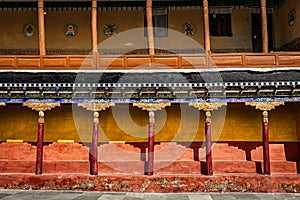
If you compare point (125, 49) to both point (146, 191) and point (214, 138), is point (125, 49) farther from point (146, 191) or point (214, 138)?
Answer: point (146, 191)

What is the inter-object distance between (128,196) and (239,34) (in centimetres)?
834

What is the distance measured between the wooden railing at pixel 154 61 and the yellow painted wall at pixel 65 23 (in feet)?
11.2

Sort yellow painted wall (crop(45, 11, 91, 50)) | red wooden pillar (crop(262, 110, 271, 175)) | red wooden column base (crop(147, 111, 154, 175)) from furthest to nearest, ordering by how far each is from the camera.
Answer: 1. yellow painted wall (crop(45, 11, 91, 50))
2. red wooden column base (crop(147, 111, 154, 175))
3. red wooden pillar (crop(262, 110, 271, 175))

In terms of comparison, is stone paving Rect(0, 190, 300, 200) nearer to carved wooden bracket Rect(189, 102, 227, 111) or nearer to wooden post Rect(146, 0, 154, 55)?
carved wooden bracket Rect(189, 102, 227, 111)

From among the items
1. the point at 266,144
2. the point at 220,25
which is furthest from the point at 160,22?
the point at 266,144

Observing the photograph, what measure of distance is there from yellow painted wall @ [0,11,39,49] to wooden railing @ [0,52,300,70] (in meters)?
3.34

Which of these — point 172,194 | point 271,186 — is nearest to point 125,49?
point 172,194

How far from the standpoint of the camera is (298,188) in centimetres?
1181

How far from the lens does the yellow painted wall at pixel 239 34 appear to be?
A: 15.5 metres

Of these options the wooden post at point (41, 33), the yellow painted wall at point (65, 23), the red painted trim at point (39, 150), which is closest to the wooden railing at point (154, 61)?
the wooden post at point (41, 33)

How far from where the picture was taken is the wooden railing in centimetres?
1221

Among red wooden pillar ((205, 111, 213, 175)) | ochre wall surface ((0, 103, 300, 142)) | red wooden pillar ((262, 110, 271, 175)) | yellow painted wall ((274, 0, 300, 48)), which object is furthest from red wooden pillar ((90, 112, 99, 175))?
yellow painted wall ((274, 0, 300, 48))

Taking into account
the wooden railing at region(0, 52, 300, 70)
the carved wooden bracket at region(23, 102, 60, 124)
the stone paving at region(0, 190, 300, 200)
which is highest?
the wooden railing at region(0, 52, 300, 70)

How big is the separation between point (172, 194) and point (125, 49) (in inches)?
255
